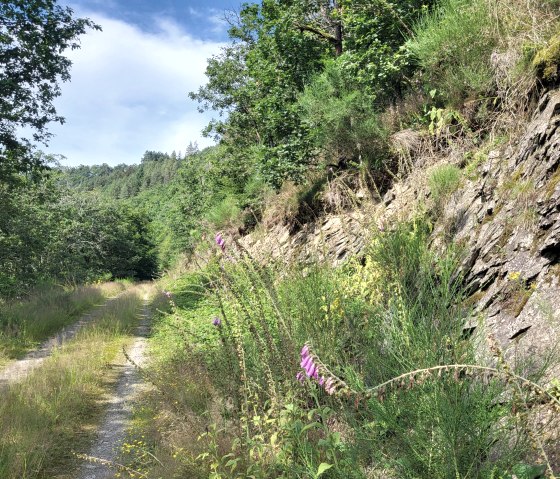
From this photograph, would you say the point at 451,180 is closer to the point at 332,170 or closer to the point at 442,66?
the point at 442,66

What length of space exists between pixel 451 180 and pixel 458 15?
109 inches

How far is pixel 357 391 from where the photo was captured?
1897mm

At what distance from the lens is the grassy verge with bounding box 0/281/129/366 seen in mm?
8250

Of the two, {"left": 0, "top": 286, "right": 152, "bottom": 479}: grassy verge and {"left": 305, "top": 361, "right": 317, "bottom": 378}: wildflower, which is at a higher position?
{"left": 305, "top": 361, "right": 317, "bottom": 378}: wildflower

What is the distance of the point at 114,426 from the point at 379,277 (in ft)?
11.9

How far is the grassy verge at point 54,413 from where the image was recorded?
3419 millimetres

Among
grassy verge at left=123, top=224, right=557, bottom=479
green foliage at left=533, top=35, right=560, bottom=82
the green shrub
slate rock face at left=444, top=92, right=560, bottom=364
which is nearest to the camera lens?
grassy verge at left=123, top=224, right=557, bottom=479

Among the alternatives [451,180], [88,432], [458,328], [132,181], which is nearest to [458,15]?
[451,180]

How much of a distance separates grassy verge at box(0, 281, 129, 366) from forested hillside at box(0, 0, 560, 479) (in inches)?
20.8

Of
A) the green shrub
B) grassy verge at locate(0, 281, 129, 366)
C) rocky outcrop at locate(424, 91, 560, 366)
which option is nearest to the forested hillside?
rocky outcrop at locate(424, 91, 560, 366)

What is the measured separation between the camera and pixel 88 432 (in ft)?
14.5

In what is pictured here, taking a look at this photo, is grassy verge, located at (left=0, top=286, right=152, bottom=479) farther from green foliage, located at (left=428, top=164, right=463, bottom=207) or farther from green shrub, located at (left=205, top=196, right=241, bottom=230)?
green shrub, located at (left=205, top=196, right=241, bottom=230)

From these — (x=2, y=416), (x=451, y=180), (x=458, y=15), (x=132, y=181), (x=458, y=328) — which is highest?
(x=132, y=181)

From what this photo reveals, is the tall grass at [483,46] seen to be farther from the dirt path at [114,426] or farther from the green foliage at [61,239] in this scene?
the green foliage at [61,239]
